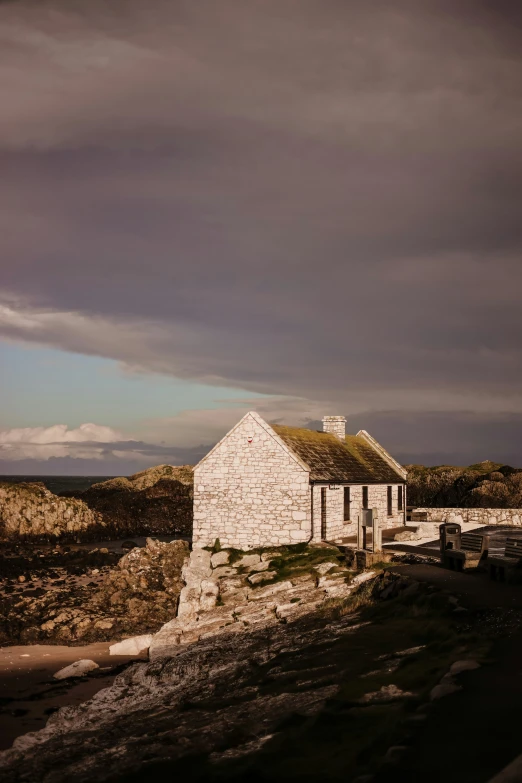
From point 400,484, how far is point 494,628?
25914 mm

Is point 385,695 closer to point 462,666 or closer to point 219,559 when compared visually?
point 462,666

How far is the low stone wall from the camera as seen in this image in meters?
40.7

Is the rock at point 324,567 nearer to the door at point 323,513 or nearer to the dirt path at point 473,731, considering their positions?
the door at point 323,513

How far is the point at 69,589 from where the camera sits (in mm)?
32594

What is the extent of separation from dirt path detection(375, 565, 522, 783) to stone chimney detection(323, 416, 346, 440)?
26698mm

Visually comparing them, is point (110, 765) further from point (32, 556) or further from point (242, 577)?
point (32, 556)

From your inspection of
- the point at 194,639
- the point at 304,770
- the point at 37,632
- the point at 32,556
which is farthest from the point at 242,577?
the point at 32,556

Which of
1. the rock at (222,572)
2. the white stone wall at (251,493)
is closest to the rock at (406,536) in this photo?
the white stone wall at (251,493)

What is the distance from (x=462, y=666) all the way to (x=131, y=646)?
14128 millimetres

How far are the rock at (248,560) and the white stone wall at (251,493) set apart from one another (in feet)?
5.78

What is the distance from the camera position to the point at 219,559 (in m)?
31.0

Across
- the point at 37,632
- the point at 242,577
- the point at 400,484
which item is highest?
the point at 400,484

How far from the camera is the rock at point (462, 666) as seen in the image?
37.9 ft

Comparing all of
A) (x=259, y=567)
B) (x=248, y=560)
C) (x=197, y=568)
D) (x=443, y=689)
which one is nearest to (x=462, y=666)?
(x=443, y=689)
